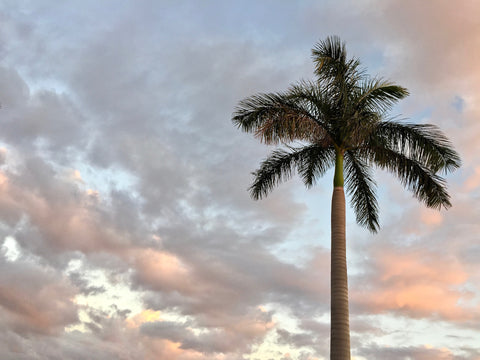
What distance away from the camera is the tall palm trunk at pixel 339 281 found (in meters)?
20.4

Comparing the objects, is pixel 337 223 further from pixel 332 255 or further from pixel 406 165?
pixel 406 165

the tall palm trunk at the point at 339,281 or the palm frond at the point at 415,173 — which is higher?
the palm frond at the point at 415,173

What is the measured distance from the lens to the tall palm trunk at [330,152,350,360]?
20.4 meters

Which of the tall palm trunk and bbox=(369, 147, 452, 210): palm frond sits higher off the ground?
bbox=(369, 147, 452, 210): palm frond

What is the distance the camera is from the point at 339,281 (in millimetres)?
21359

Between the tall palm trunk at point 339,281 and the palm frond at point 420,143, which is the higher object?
the palm frond at point 420,143

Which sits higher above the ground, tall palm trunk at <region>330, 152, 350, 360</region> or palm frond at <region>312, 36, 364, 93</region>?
palm frond at <region>312, 36, 364, 93</region>

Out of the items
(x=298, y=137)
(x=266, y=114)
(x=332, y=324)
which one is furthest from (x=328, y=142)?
(x=332, y=324)

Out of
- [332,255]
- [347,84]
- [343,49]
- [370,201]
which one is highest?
[343,49]

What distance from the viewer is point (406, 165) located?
2412 centimetres

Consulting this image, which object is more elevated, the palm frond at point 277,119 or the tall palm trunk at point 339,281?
the palm frond at point 277,119

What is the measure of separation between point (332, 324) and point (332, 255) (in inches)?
104

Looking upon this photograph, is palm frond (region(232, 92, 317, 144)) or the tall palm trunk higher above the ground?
palm frond (region(232, 92, 317, 144))

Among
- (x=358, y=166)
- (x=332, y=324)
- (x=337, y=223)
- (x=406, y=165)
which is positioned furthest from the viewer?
(x=358, y=166)
